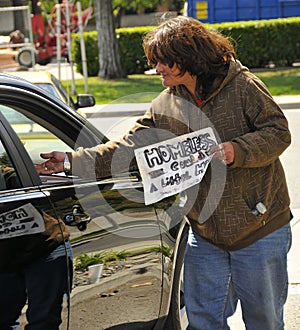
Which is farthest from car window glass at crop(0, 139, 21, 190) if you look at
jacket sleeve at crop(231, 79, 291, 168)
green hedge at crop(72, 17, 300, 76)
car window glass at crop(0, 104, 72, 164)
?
green hedge at crop(72, 17, 300, 76)

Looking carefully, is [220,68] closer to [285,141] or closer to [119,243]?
[285,141]

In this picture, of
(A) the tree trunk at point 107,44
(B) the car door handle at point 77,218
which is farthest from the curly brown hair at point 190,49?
(A) the tree trunk at point 107,44

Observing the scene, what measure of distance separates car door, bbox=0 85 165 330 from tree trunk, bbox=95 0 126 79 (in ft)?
67.2

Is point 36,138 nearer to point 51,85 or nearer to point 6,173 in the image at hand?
point 6,173

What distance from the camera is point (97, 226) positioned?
12.2 ft

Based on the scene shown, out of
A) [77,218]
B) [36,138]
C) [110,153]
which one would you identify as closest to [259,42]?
[36,138]

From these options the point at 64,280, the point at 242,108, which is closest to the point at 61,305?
the point at 64,280

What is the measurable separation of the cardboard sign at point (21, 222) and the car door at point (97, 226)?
0.05 m

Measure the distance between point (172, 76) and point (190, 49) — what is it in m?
0.14

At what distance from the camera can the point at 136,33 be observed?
26.3 meters

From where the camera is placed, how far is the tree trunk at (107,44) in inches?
963

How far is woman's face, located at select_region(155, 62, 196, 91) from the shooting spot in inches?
142

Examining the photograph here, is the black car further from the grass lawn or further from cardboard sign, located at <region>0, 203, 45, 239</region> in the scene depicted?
the grass lawn

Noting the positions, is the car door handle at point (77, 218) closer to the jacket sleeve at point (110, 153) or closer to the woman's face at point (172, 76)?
the jacket sleeve at point (110, 153)
